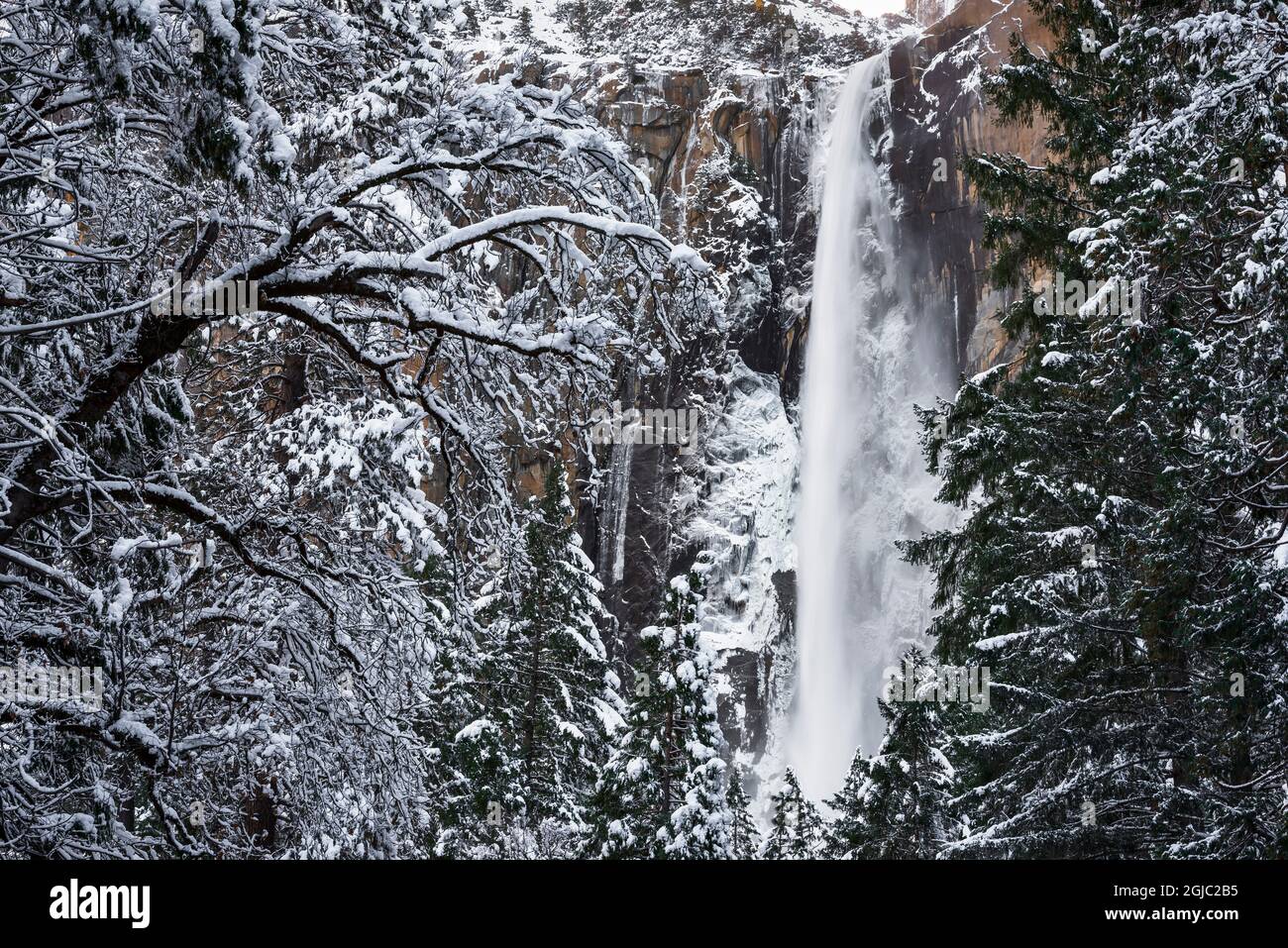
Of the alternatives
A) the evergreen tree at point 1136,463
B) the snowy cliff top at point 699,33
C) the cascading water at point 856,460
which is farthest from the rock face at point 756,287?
the evergreen tree at point 1136,463

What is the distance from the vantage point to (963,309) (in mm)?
37531

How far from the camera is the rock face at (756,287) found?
37.1 m

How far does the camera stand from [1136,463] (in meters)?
11.8

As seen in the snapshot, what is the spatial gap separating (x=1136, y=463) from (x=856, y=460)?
2693 cm

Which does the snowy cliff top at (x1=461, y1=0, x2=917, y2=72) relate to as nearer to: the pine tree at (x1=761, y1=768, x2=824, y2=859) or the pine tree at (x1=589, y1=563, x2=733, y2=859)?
the pine tree at (x1=761, y1=768, x2=824, y2=859)

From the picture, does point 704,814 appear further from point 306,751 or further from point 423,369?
point 423,369

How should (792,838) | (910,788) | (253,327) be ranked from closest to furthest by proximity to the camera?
1. (253,327)
2. (910,788)
3. (792,838)

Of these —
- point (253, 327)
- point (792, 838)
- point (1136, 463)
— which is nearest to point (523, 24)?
point (792, 838)

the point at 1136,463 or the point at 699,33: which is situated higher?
the point at 699,33

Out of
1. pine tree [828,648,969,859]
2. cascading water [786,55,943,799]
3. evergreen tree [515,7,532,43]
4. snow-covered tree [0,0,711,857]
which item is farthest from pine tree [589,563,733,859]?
evergreen tree [515,7,532,43]

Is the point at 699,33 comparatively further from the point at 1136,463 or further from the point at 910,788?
the point at 1136,463

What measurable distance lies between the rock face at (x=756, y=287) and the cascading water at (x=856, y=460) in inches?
23.3
